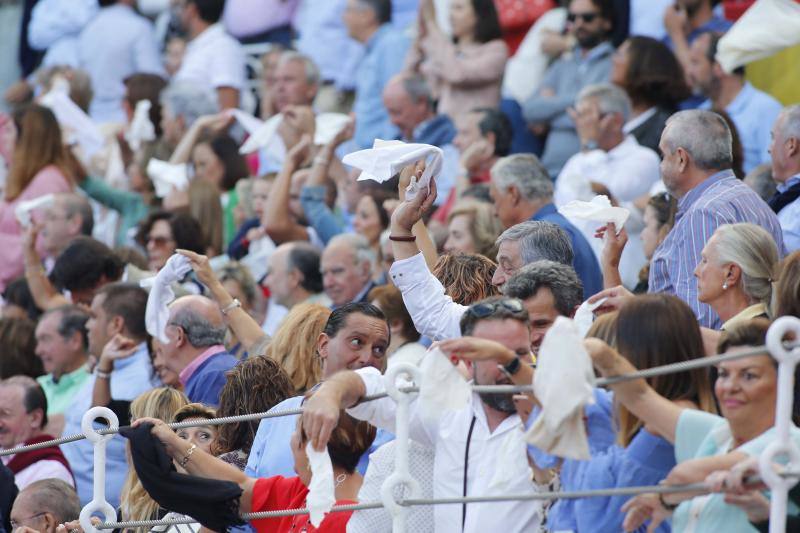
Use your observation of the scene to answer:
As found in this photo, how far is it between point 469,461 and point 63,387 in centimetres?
484

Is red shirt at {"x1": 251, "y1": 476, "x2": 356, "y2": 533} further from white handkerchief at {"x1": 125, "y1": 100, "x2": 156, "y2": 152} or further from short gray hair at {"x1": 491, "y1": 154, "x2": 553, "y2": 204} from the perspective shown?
white handkerchief at {"x1": 125, "y1": 100, "x2": 156, "y2": 152}

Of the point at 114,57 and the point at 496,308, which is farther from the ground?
the point at 496,308

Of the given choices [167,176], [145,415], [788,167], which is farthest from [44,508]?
[167,176]

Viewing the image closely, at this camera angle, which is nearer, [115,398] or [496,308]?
[496,308]

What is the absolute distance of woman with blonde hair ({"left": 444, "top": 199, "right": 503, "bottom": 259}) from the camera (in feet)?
27.4

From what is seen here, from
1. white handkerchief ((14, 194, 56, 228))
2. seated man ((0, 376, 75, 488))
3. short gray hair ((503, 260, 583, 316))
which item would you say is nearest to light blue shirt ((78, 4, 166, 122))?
white handkerchief ((14, 194, 56, 228))

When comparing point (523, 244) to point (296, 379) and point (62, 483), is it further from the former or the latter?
point (62, 483)

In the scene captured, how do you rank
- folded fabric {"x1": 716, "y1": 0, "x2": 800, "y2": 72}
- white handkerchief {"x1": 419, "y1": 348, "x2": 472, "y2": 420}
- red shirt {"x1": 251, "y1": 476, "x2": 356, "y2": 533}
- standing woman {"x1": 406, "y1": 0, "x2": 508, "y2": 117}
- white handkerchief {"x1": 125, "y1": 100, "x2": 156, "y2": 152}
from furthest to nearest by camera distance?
white handkerchief {"x1": 125, "y1": 100, "x2": 156, "y2": 152}
standing woman {"x1": 406, "y1": 0, "x2": 508, "y2": 117}
folded fabric {"x1": 716, "y1": 0, "x2": 800, "y2": 72}
red shirt {"x1": 251, "y1": 476, "x2": 356, "y2": 533}
white handkerchief {"x1": 419, "y1": 348, "x2": 472, "y2": 420}

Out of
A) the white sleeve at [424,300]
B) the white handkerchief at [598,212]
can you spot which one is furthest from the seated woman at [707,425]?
the white handkerchief at [598,212]

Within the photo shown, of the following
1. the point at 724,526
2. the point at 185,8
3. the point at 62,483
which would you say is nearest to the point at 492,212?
the point at 62,483

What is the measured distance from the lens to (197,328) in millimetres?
7605

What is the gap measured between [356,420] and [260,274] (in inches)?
209

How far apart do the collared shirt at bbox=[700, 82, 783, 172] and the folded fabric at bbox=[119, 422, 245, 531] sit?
543cm

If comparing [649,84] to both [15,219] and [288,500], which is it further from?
[288,500]
